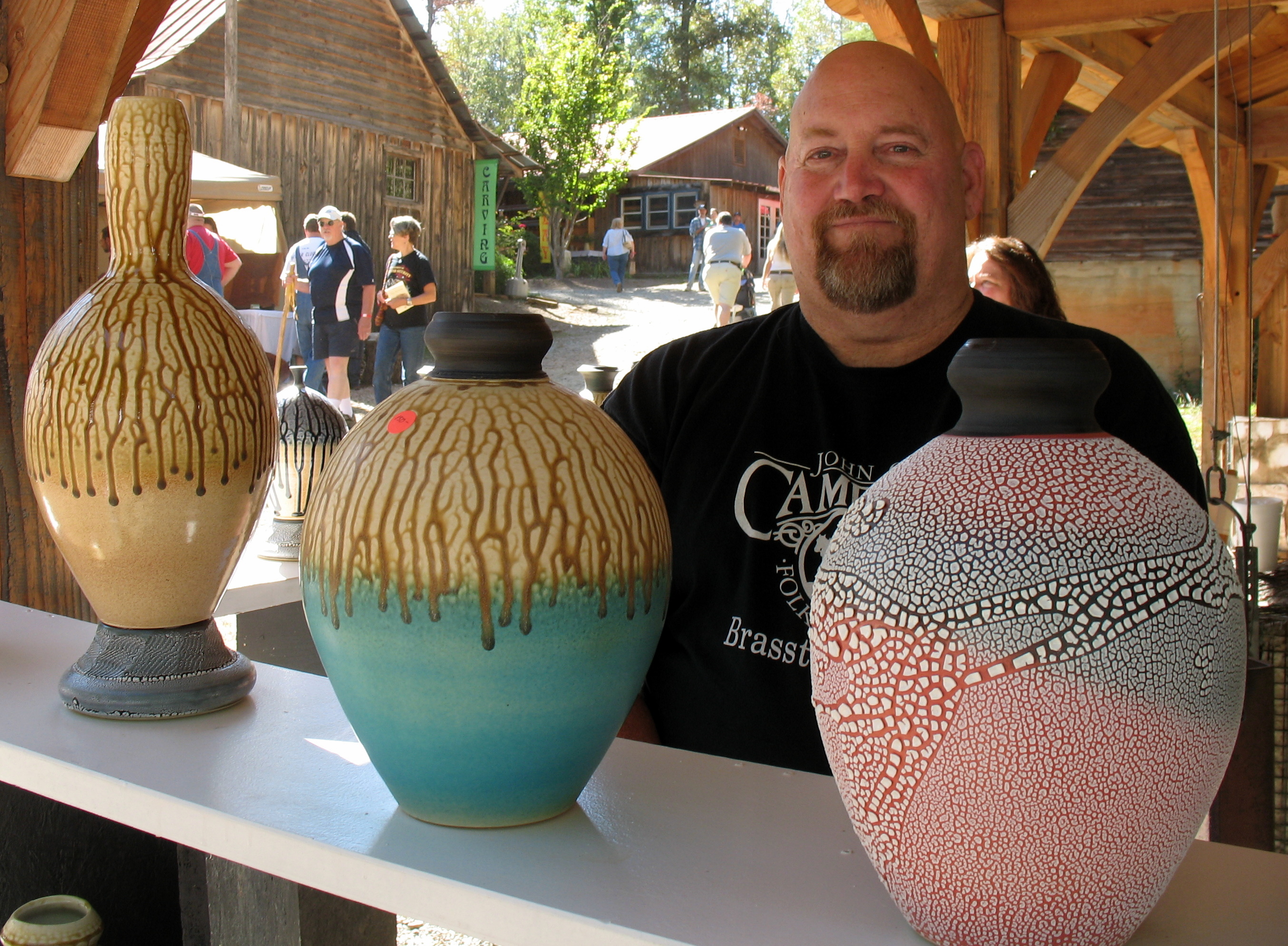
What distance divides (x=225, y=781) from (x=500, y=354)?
454 mm

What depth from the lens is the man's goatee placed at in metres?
1.64

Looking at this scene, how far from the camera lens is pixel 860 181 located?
165 centimetres

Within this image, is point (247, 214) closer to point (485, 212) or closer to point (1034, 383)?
point (485, 212)

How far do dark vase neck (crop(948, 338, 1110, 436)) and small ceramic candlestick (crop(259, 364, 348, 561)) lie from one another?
1.73m

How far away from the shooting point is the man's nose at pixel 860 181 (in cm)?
165

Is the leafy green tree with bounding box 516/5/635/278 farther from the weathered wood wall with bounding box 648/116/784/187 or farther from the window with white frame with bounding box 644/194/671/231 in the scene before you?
the weathered wood wall with bounding box 648/116/784/187

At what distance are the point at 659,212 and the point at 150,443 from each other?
2445cm

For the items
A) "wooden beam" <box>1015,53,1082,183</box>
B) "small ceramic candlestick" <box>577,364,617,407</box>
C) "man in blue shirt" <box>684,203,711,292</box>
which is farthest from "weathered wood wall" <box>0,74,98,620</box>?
"man in blue shirt" <box>684,203,711,292</box>

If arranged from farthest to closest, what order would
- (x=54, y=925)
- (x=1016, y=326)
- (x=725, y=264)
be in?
(x=725, y=264) → (x=1016, y=326) → (x=54, y=925)

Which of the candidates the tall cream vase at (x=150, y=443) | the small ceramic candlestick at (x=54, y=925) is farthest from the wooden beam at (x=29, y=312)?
the tall cream vase at (x=150, y=443)

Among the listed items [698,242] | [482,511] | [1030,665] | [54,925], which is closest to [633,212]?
[698,242]

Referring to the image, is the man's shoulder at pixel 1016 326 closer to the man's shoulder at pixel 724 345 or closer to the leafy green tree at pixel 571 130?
the man's shoulder at pixel 724 345

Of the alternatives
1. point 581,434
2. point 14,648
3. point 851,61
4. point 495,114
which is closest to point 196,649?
point 14,648

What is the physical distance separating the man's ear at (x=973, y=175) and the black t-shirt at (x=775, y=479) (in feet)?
0.61
